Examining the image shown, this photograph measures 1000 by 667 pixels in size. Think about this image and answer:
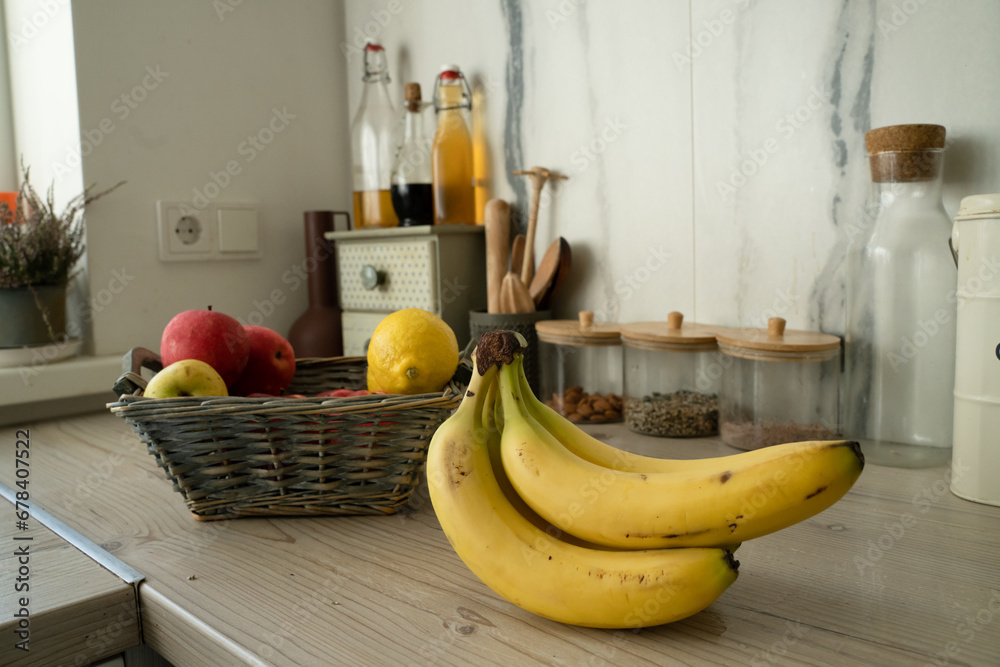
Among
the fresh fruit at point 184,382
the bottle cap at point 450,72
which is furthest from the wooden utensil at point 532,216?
the fresh fruit at point 184,382

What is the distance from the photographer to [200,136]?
4.55ft

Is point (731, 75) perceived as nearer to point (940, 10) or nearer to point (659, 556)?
point (940, 10)

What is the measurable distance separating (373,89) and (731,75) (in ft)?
2.43

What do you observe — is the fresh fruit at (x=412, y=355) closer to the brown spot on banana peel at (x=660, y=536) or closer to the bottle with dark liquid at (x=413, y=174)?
the brown spot on banana peel at (x=660, y=536)

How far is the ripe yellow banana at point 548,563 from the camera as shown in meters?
0.41

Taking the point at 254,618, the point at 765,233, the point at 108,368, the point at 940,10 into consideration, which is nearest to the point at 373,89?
the point at 108,368

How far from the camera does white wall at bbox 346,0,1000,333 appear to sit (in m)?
0.81

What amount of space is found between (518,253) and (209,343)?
62cm

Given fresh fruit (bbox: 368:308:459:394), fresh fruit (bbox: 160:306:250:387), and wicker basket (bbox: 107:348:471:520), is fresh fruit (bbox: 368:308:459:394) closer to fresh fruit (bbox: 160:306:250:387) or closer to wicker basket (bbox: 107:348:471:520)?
wicker basket (bbox: 107:348:471:520)

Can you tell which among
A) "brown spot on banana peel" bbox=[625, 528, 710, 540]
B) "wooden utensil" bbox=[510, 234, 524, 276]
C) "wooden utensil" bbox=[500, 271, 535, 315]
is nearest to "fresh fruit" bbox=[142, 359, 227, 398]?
"brown spot on banana peel" bbox=[625, 528, 710, 540]

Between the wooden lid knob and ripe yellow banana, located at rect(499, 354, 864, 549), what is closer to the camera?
ripe yellow banana, located at rect(499, 354, 864, 549)

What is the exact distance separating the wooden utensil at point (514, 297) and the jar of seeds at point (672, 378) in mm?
190

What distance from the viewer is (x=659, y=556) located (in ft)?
1.38

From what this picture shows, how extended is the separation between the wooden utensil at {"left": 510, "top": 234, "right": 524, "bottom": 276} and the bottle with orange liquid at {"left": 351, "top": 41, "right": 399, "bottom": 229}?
0.93ft
